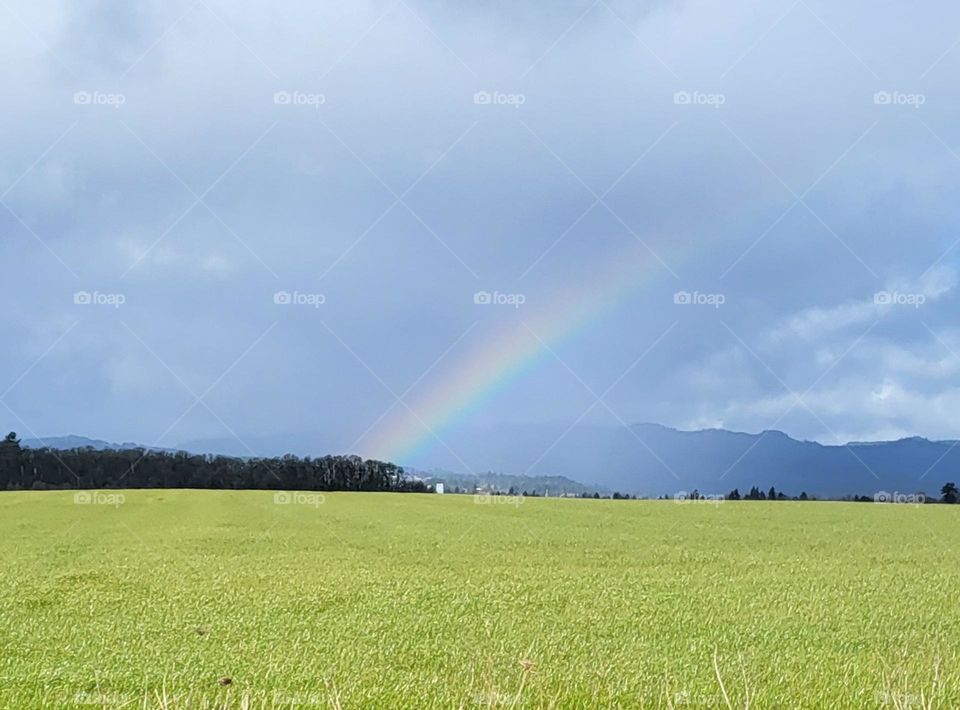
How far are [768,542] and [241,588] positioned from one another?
15061 millimetres

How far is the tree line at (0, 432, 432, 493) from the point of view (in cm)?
7200

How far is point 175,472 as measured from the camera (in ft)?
245

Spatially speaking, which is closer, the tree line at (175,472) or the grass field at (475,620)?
the grass field at (475,620)

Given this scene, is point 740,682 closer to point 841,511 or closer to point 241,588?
point 241,588

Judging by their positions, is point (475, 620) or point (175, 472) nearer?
point (475, 620)

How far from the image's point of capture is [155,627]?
33.6ft

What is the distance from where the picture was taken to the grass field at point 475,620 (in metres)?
6.90

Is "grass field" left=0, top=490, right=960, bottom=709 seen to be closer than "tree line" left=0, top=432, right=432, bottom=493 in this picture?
Yes

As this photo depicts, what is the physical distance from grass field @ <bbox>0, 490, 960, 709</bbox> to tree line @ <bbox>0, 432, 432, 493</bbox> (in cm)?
4825

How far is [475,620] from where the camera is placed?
10.8 meters

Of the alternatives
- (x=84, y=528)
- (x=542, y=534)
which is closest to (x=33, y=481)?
(x=84, y=528)

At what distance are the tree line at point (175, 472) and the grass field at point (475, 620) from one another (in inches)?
1900

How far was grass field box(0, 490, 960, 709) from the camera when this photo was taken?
6.90 m

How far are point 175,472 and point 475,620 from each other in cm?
6913
